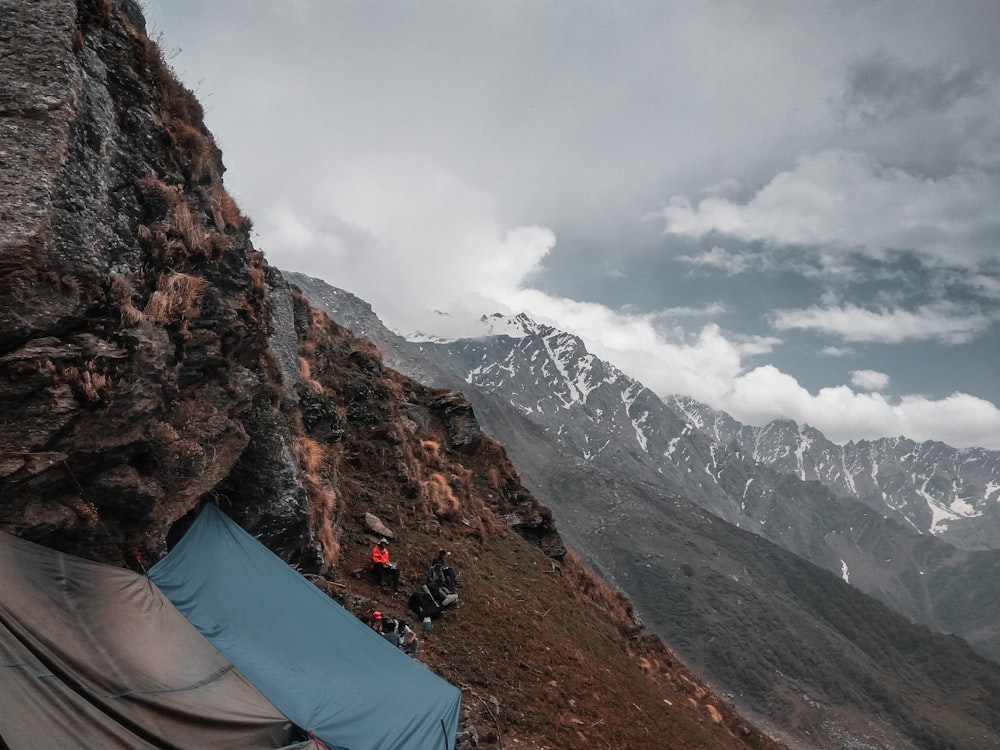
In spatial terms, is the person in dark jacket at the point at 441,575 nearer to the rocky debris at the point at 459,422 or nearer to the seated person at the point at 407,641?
the seated person at the point at 407,641

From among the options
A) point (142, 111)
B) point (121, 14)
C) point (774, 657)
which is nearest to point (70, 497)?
point (142, 111)

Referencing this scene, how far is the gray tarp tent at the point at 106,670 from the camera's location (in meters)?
6.10

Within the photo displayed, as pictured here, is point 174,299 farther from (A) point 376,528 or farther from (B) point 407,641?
(A) point 376,528

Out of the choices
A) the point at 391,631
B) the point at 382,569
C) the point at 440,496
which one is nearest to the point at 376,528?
the point at 382,569

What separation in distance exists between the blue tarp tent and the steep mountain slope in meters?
0.89

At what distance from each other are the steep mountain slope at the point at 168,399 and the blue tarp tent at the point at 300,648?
889 mm

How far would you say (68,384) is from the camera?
8336 millimetres

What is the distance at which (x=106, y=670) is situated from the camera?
711 cm

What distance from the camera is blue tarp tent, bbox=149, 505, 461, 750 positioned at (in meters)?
9.33

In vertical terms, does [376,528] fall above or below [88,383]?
below

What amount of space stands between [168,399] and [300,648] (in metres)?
5.33

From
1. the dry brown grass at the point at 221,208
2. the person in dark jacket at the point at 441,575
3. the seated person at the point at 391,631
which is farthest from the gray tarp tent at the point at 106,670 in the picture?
the dry brown grass at the point at 221,208

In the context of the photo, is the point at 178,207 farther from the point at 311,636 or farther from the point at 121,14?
the point at 311,636

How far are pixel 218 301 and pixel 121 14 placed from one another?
21.3 ft
